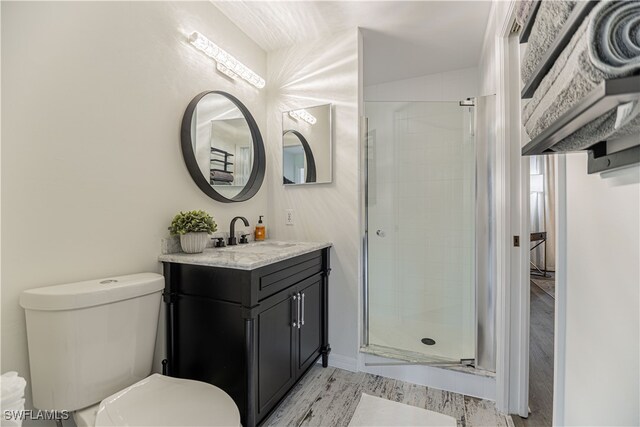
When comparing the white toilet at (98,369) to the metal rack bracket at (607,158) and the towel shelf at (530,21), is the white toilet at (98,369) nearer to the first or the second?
the metal rack bracket at (607,158)

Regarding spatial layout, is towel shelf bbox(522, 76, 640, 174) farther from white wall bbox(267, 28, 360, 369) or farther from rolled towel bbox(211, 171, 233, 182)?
rolled towel bbox(211, 171, 233, 182)

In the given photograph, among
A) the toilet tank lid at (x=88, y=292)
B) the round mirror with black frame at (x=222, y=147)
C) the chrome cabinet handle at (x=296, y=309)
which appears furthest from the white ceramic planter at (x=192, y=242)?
the chrome cabinet handle at (x=296, y=309)

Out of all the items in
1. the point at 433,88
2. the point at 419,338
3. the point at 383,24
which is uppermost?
the point at 383,24

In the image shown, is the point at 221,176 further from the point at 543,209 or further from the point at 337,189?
the point at 543,209

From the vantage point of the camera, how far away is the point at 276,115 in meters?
2.25

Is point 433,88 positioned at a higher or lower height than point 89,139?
higher

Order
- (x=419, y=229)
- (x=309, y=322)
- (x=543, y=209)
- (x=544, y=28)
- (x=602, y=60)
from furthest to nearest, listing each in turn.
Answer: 1. (x=543, y=209)
2. (x=419, y=229)
3. (x=309, y=322)
4. (x=544, y=28)
5. (x=602, y=60)

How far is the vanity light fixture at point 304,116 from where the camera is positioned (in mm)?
2100

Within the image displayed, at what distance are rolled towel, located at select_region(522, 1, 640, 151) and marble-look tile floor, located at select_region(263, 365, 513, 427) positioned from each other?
162cm

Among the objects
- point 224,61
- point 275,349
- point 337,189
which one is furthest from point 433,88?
point 275,349

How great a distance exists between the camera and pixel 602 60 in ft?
1.28

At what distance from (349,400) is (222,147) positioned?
174 centimetres

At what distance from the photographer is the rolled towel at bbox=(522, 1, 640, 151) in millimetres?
378

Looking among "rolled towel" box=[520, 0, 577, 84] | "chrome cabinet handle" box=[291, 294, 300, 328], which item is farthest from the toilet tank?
"rolled towel" box=[520, 0, 577, 84]
